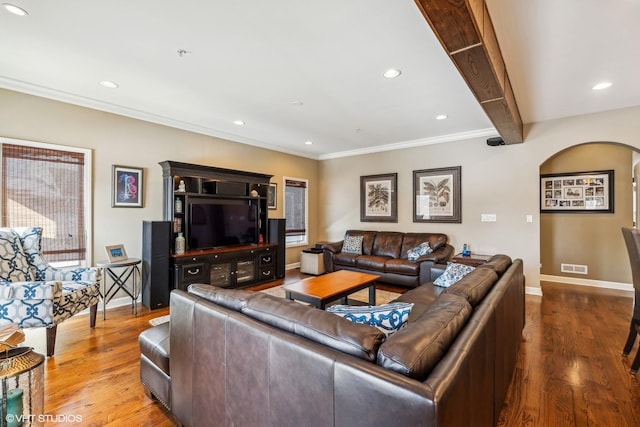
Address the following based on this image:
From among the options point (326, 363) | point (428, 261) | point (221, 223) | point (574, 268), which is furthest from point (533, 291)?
point (221, 223)

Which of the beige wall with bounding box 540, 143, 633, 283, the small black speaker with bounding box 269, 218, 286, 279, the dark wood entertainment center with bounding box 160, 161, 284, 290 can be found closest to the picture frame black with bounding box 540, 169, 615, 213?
the beige wall with bounding box 540, 143, 633, 283

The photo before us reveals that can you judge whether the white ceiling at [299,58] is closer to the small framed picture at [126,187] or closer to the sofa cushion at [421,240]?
the small framed picture at [126,187]

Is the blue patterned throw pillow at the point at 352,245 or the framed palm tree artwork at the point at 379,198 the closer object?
the blue patterned throw pillow at the point at 352,245

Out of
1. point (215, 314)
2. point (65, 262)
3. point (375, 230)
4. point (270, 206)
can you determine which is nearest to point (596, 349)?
point (215, 314)

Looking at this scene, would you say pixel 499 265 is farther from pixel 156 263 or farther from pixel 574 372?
pixel 156 263

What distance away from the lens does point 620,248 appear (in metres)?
4.57

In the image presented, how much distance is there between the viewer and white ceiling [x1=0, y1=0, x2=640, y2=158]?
6.61 ft

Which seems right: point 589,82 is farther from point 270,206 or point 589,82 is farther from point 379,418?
point 270,206

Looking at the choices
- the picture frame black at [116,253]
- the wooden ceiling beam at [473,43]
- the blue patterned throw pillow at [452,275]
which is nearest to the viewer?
the wooden ceiling beam at [473,43]

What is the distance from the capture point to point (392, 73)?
284cm

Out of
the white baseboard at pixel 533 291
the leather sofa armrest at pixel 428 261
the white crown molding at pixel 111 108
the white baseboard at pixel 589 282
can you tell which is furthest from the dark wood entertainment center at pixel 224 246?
the white baseboard at pixel 589 282

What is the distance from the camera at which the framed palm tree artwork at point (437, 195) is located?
5.13 metres

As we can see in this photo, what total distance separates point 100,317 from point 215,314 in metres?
3.00

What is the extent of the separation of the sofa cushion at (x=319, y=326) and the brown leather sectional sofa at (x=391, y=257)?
3.61m
